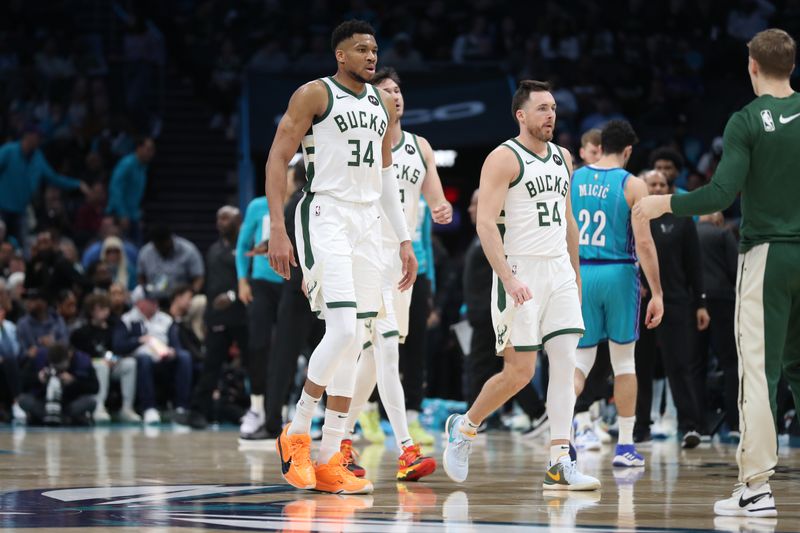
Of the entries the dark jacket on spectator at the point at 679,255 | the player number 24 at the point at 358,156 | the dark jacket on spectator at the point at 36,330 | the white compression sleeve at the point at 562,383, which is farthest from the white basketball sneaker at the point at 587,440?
the dark jacket on spectator at the point at 36,330

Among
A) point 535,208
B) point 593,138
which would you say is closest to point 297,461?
point 535,208

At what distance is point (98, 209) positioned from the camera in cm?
1836

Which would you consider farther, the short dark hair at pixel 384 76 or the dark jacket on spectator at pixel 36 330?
the dark jacket on spectator at pixel 36 330

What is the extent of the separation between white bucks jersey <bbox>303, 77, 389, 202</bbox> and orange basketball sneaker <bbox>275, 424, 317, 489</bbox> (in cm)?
126

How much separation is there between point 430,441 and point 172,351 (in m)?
5.08

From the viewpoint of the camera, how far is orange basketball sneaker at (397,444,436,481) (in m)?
7.31

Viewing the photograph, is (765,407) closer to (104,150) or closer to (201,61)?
(104,150)

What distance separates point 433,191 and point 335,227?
187 centimetres

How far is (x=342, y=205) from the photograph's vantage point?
6617mm

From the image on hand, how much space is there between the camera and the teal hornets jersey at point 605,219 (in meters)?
8.74

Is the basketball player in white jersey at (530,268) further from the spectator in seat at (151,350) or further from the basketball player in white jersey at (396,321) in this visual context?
the spectator in seat at (151,350)

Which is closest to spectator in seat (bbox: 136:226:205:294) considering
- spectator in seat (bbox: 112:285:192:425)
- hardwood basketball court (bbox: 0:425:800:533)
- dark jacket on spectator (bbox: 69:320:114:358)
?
spectator in seat (bbox: 112:285:192:425)

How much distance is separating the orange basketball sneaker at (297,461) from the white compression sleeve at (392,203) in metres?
1.24

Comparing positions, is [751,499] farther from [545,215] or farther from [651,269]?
[651,269]
